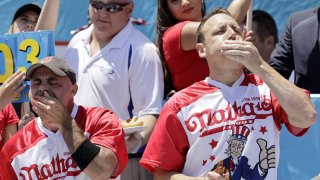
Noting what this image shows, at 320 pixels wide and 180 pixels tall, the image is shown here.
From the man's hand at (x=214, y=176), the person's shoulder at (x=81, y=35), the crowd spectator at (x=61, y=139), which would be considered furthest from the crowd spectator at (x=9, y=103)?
the man's hand at (x=214, y=176)

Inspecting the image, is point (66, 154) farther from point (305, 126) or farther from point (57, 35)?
point (57, 35)

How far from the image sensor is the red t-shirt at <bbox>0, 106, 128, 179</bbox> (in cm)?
362

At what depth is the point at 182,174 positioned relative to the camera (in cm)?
352

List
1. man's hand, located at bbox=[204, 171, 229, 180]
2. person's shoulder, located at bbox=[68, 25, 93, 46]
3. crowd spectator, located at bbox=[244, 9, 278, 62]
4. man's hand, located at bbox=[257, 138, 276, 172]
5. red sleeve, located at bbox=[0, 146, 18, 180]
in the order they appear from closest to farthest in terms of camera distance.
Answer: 1. man's hand, located at bbox=[204, 171, 229, 180]
2. man's hand, located at bbox=[257, 138, 276, 172]
3. red sleeve, located at bbox=[0, 146, 18, 180]
4. person's shoulder, located at bbox=[68, 25, 93, 46]
5. crowd spectator, located at bbox=[244, 9, 278, 62]

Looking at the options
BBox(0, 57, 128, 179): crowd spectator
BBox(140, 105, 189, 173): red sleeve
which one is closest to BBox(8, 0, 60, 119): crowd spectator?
BBox(0, 57, 128, 179): crowd spectator

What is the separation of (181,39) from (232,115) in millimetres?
934

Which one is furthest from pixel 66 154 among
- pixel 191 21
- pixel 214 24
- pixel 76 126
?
pixel 191 21

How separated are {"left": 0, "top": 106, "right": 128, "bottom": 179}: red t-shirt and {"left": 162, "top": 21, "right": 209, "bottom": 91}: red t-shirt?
75 cm

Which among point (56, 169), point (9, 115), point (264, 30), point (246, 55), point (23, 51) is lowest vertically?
point (264, 30)

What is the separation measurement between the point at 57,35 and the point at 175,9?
2.40 metres

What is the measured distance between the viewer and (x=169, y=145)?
353cm

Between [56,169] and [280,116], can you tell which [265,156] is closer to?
[280,116]

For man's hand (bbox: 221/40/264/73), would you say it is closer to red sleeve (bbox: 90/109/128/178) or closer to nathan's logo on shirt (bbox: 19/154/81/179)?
red sleeve (bbox: 90/109/128/178)

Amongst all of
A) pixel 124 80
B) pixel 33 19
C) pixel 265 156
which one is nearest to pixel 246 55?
pixel 265 156
